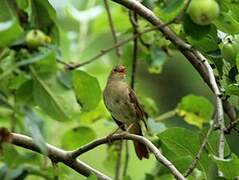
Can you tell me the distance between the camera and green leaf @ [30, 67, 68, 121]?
2.12 meters

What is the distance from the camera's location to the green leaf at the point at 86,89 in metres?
2.37

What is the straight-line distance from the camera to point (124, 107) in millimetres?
3381

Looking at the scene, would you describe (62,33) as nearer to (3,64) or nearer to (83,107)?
(83,107)

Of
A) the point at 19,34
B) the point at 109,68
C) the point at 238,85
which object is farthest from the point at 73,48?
the point at 19,34

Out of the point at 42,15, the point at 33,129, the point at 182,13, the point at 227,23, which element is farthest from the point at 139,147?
the point at 33,129

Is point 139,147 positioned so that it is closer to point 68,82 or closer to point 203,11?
point 68,82

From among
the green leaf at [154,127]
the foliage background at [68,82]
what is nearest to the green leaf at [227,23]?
the foliage background at [68,82]

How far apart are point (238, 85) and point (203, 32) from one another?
26cm

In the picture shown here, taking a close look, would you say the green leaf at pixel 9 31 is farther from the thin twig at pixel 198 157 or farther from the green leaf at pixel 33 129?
the thin twig at pixel 198 157

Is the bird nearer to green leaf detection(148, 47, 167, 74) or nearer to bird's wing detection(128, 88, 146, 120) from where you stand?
bird's wing detection(128, 88, 146, 120)

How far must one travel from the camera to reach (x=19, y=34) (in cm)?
171

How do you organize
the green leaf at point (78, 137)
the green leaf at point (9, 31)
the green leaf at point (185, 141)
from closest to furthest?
the green leaf at point (9, 31), the green leaf at point (185, 141), the green leaf at point (78, 137)

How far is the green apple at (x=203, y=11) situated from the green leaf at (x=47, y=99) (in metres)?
0.37

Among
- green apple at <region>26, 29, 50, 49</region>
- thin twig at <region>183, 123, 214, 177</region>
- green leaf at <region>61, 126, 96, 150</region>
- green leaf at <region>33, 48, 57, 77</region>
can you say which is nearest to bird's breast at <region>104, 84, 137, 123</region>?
green leaf at <region>61, 126, 96, 150</region>
